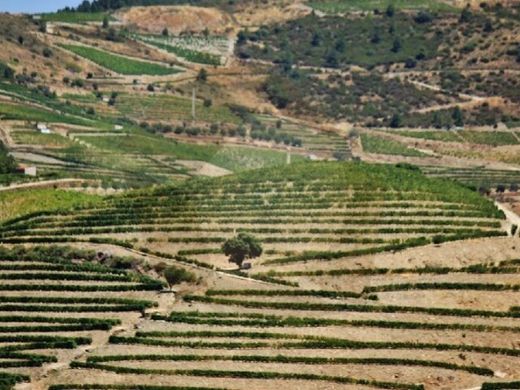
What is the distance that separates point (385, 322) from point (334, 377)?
968 cm

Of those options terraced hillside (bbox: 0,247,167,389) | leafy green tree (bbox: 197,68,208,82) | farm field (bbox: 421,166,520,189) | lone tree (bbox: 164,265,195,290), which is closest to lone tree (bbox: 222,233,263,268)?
lone tree (bbox: 164,265,195,290)

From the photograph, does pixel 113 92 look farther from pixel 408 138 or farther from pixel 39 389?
pixel 39 389

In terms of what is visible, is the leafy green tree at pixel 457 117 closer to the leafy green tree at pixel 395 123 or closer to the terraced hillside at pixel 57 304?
the leafy green tree at pixel 395 123

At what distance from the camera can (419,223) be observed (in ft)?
313

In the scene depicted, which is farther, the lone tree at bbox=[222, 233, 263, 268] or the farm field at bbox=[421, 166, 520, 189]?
the farm field at bbox=[421, 166, 520, 189]

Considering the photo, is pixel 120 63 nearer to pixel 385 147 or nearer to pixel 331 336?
pixel 385 147

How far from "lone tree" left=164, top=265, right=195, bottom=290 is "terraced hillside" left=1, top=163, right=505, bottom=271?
4.25 metres

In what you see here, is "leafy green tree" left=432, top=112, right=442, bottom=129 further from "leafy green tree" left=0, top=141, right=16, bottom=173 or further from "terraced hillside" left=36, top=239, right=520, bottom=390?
"terraced hillside" left=36, top=239, right=520, bottom=390

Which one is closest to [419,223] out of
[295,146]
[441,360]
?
[441,360]

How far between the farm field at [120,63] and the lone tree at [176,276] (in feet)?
356

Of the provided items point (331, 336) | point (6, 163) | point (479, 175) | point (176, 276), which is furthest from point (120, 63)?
point (331, 336)

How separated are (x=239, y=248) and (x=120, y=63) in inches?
4260

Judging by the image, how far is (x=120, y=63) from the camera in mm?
192000

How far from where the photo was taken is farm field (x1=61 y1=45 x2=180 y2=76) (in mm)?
189375
